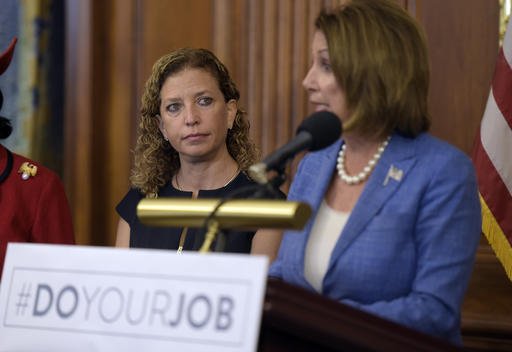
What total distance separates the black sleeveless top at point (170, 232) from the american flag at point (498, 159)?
2.21ft

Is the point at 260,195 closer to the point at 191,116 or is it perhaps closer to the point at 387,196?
the point at 387,196

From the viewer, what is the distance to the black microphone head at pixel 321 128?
1.31m

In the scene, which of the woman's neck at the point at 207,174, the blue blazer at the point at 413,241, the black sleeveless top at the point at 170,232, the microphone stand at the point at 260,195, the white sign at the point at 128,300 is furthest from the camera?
the woman's neck at the point at 207,174

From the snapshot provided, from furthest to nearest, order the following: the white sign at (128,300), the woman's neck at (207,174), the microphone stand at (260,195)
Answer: the woman's neck at (207,174), the microphone stand at (260,195), the white sign at (128,300)

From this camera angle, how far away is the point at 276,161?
1250 mm

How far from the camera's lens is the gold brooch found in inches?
102

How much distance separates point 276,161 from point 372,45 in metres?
0.46

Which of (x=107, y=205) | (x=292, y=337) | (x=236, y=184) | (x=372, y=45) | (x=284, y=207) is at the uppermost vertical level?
(x=372, y=45)

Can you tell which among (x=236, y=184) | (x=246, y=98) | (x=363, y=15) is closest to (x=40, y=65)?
(x=246, y=98)

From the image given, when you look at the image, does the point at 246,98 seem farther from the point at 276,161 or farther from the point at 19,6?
the point at 276,161

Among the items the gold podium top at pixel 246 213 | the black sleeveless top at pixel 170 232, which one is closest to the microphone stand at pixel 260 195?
the gold podium top at pixel 246 213

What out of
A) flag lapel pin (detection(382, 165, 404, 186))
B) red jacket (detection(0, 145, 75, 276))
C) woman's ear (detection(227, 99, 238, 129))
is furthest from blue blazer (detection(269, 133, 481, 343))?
red jacket (detection(0, 145, 75, 276))

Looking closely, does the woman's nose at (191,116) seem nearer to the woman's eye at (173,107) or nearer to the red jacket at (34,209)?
the woman's eye at (173,107)

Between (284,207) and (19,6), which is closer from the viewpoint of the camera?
(284,207)
